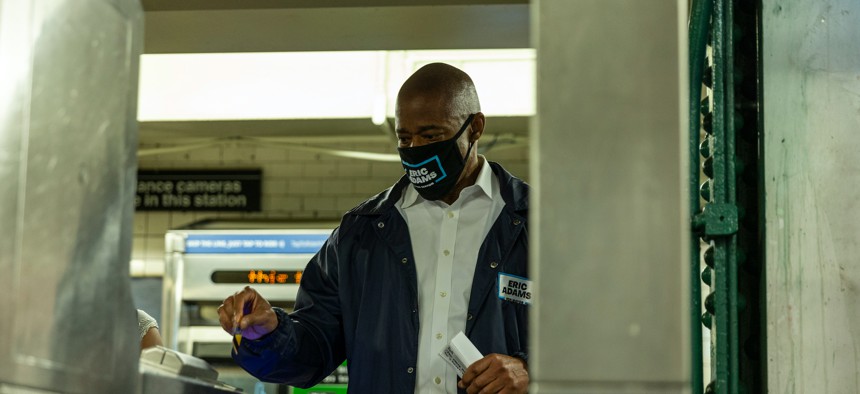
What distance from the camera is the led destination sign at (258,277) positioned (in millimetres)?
6539

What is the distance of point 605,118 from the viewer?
1317 mm

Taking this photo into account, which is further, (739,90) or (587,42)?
(739,90)

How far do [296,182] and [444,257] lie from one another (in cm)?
483

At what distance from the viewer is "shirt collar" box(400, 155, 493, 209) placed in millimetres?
3020

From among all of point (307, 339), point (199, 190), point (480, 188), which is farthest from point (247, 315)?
point (199, 190)

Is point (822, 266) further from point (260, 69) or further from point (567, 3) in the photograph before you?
point (260, 69)

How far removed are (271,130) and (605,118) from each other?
19.6 ft

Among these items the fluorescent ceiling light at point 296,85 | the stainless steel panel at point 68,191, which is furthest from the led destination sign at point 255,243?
the stainless steel panel at point 68,191

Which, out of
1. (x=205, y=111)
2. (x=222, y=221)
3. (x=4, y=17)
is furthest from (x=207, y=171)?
(x=4, y=17)

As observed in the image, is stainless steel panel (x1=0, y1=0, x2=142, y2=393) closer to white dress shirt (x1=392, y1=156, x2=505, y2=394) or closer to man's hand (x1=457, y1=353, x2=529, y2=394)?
man's hand (x1=457, y1=353, x2=529, y2=394)

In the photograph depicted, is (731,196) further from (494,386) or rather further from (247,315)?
(247,315)

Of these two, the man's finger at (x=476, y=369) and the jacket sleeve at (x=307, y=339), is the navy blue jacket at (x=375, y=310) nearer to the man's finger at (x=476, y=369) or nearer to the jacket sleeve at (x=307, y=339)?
the jacket sleeve at (x=307, y=339)

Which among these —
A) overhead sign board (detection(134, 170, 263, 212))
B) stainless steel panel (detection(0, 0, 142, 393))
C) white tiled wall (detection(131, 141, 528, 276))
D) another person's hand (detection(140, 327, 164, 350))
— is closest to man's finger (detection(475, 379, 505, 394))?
stainless steel panel (detection(0, 0, 142, 393))

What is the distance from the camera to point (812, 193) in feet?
7.42
